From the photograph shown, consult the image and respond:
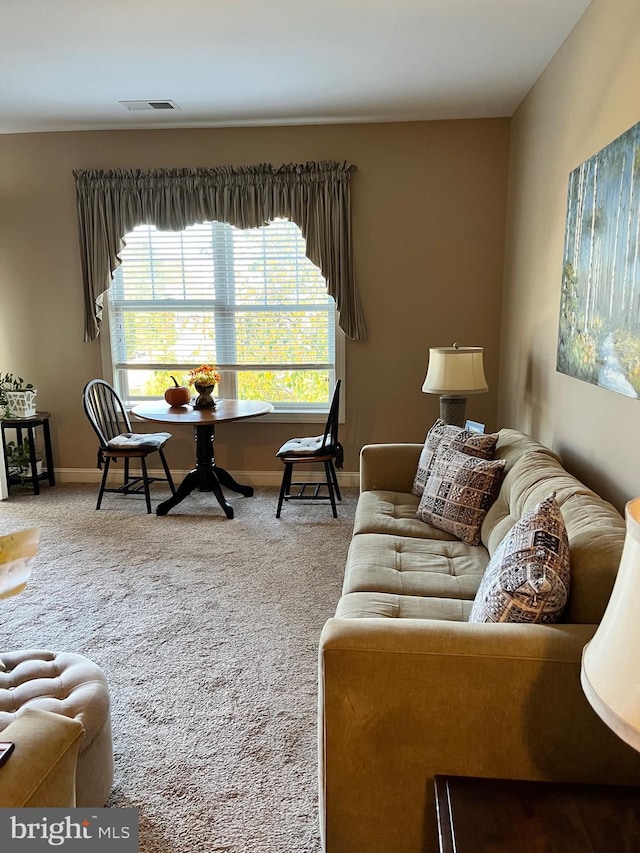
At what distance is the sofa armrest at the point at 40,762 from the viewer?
115cm

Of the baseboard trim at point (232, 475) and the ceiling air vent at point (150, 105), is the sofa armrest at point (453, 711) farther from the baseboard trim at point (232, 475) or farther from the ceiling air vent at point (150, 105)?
the ceiling air vent at point (150, 105)

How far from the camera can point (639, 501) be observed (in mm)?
919

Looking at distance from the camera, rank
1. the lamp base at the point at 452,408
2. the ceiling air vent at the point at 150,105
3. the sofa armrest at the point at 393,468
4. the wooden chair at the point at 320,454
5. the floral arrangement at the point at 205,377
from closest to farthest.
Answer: the sofa armrest at the point at 393,468 → the lamp base at the point at 452,408 → the ceiling air vent at the point at 150,105 → the wooden chair at the point at 320,454 → the floral arrangement at the point at 205,377

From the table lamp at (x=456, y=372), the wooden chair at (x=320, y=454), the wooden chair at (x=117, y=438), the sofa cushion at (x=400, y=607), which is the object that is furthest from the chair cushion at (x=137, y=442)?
the sofa cushion at (x=400, y=607)

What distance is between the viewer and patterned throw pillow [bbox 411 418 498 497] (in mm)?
2775

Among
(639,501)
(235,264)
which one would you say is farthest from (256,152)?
(639,501)

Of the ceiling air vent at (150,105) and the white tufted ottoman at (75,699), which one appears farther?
the ceiling air vent at (150,105)

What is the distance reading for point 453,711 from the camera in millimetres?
1366

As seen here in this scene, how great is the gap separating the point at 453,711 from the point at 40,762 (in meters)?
0.88

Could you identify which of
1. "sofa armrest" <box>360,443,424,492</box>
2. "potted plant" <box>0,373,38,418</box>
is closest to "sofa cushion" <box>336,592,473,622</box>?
"sofa armrest" <box>360,443,424,492</box>

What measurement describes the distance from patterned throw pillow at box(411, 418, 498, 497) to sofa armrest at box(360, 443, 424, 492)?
0.22ft

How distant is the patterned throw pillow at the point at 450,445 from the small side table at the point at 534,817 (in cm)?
170

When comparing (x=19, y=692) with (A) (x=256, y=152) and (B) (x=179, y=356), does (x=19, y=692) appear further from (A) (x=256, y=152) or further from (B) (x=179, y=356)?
(A) (x=256, y=152)

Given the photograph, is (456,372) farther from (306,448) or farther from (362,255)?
(362,255)
